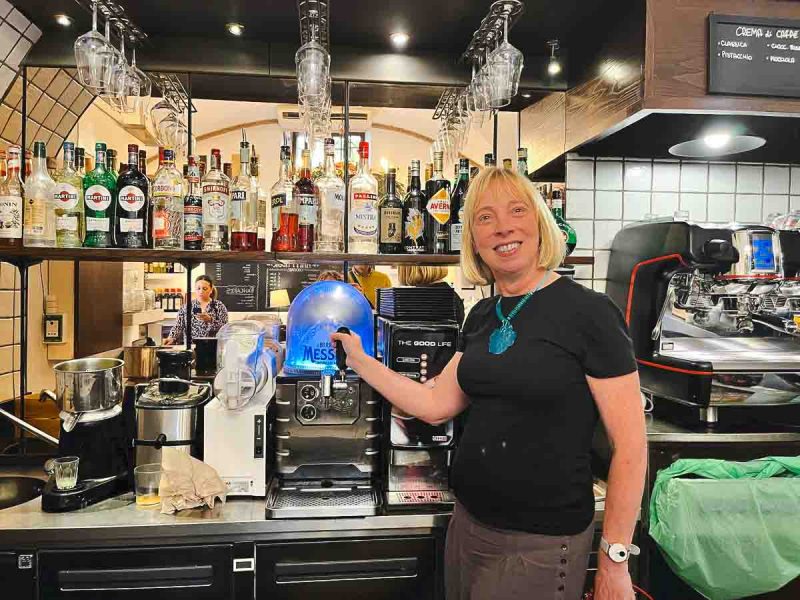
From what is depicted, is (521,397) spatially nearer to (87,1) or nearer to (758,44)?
(758,44)

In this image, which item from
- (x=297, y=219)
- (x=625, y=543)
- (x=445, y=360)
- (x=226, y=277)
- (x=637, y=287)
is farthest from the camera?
(x=226, y=277)

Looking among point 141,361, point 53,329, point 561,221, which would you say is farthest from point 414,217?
point 53,329

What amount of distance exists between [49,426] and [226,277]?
2183 millimetres

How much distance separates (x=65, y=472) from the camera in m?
1.63

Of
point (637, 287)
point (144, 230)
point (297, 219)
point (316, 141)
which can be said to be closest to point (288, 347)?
point (297, 219)

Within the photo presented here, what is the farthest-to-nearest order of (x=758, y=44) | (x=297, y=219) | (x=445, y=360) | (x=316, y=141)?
(x=316, y=141) → (x=297, y=219) → (x=758, y=44) → (x=445, y=360)

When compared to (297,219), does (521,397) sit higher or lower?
lower

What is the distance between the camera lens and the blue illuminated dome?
1.87m

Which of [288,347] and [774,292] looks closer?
[288,347]

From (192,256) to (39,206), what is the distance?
0.55 metres

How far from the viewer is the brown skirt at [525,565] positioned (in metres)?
1.22

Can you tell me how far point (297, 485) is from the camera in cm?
171

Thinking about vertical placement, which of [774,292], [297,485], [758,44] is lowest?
[297,485]

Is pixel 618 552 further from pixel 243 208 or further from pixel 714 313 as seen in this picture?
pixel 243 208
